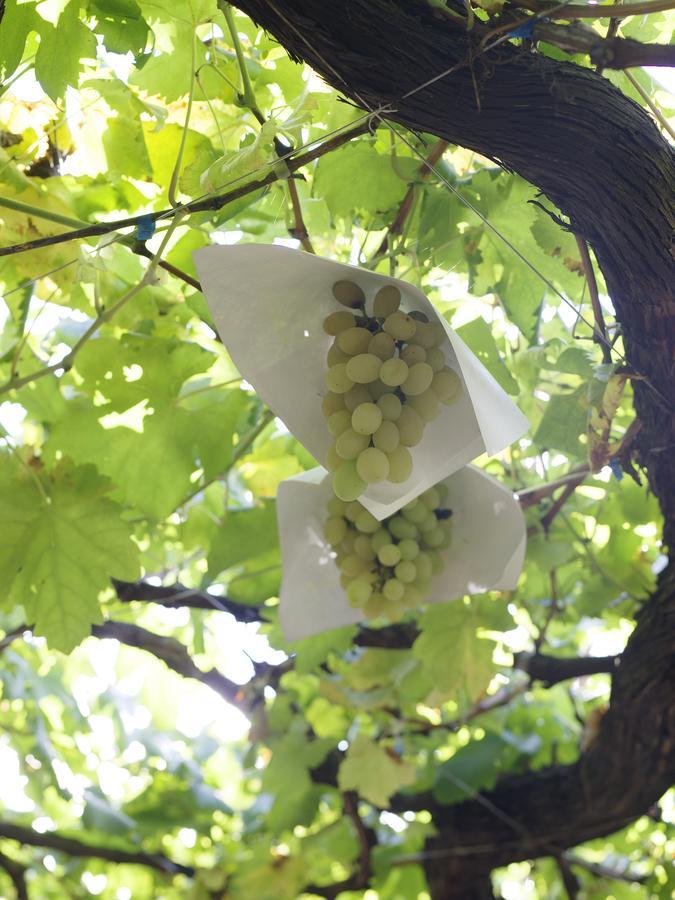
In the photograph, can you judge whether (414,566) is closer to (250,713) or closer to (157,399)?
(157,399)

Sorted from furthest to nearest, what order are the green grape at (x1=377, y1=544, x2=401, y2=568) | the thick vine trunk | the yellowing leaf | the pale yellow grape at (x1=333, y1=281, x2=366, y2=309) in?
the yellowing leaf
the green grape at (x1=377, y1=544, x2=401, y2=568)
the pale yellow grape at (x1=333, y1=281, x2=366, y2=309)
the thick vine trunk

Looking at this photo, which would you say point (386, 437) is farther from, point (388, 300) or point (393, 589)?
point (393, 589)

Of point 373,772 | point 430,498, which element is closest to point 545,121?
point 430,498

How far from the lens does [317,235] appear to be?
141 cm

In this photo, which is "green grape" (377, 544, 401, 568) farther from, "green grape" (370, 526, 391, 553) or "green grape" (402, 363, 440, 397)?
"green grape" (402, 363, 440, 397)

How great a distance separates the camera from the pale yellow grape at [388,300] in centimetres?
84

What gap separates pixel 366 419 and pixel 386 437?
0.09 ft

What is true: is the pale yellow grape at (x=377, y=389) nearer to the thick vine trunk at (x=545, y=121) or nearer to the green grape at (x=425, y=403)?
the green grape at (x=425, y=403)

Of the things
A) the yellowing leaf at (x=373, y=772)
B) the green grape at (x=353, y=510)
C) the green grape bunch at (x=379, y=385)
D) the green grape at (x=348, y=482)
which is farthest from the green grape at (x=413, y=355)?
the yellowing leaf at (x=373, y=772)

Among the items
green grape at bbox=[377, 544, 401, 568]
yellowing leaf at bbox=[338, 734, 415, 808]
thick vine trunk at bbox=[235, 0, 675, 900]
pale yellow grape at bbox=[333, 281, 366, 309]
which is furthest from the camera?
yellowing leaf at bbox=[338, 734, 415, 808]

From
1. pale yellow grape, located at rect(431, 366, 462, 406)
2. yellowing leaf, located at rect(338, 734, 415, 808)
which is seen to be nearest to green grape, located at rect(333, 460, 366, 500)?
pale yellow grape, located at rect(431, 366, 462, 406)

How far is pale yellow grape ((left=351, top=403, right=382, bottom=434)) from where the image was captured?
83 centimetres

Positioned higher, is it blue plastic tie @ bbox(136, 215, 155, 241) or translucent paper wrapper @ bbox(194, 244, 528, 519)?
blue plastic tie @ bbox(136, 215, 155, 241)

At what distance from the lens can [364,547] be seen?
42.2 inches
